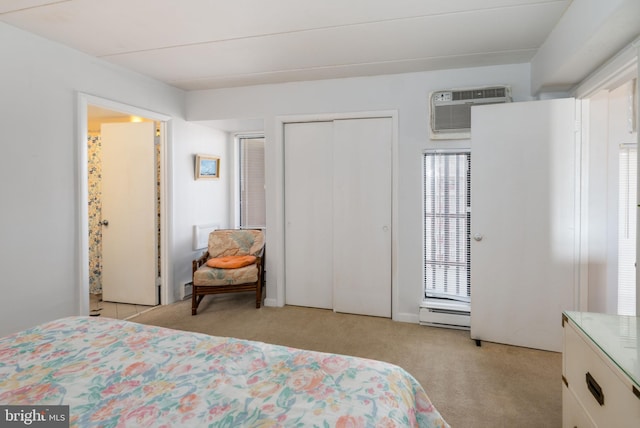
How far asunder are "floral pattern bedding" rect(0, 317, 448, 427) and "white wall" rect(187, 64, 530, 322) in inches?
87.9

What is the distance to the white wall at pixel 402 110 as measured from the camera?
3.22 metres

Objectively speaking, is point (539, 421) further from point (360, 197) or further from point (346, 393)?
point (360, 197)

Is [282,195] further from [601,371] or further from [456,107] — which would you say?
[601,371]

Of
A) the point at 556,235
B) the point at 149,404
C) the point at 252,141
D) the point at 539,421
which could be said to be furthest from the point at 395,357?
the point at 252,141

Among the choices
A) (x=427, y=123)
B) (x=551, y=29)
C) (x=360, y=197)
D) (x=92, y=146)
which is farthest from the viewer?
(x=92, y=146)

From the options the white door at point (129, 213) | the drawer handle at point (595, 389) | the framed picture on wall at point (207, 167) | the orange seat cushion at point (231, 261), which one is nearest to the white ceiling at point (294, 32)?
the white door at point (129, 213)

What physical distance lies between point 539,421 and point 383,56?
2811 millimetres

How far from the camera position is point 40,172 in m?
2.55

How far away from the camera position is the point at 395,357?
2.61 m

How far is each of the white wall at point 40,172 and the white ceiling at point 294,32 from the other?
19 cm

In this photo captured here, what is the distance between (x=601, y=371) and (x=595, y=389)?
9cm

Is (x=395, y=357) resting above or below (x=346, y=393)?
below

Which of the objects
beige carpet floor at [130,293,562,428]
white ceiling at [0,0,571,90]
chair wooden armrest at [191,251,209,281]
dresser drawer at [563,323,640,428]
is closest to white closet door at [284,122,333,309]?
beige carpet floor at [130,293,562,428]

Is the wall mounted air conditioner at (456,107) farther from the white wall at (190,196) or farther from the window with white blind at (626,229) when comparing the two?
the white wall at (190,196)
